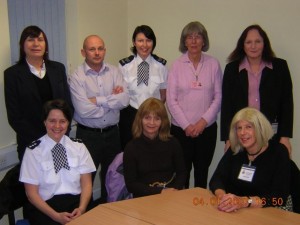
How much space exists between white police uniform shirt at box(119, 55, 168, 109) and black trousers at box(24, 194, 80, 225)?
1107mm

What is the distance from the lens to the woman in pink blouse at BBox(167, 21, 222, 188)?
310cm

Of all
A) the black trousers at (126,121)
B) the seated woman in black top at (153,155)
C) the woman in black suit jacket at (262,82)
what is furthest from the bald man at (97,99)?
the woman in black suit jacket at (262,82)

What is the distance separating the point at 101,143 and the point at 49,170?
2.37 ft

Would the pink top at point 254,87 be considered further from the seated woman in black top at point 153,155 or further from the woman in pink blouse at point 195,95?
the seated woman in black top at point 153,155

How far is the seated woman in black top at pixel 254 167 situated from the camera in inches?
85.8

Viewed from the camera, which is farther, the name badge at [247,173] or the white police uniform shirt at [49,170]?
the white police uniform shirt at [49,170]

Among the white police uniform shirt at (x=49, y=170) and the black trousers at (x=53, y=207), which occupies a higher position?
the white police uniform shirt at (x=49, y=170)

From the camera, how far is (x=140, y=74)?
3.24 metres

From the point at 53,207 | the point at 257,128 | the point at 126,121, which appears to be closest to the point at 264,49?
the point at 257,128

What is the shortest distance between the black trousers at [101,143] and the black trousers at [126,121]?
0.12m

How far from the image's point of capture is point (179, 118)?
3133 mm

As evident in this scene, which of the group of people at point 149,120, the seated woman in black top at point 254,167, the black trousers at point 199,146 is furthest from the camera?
the black trousers at point 199,146
